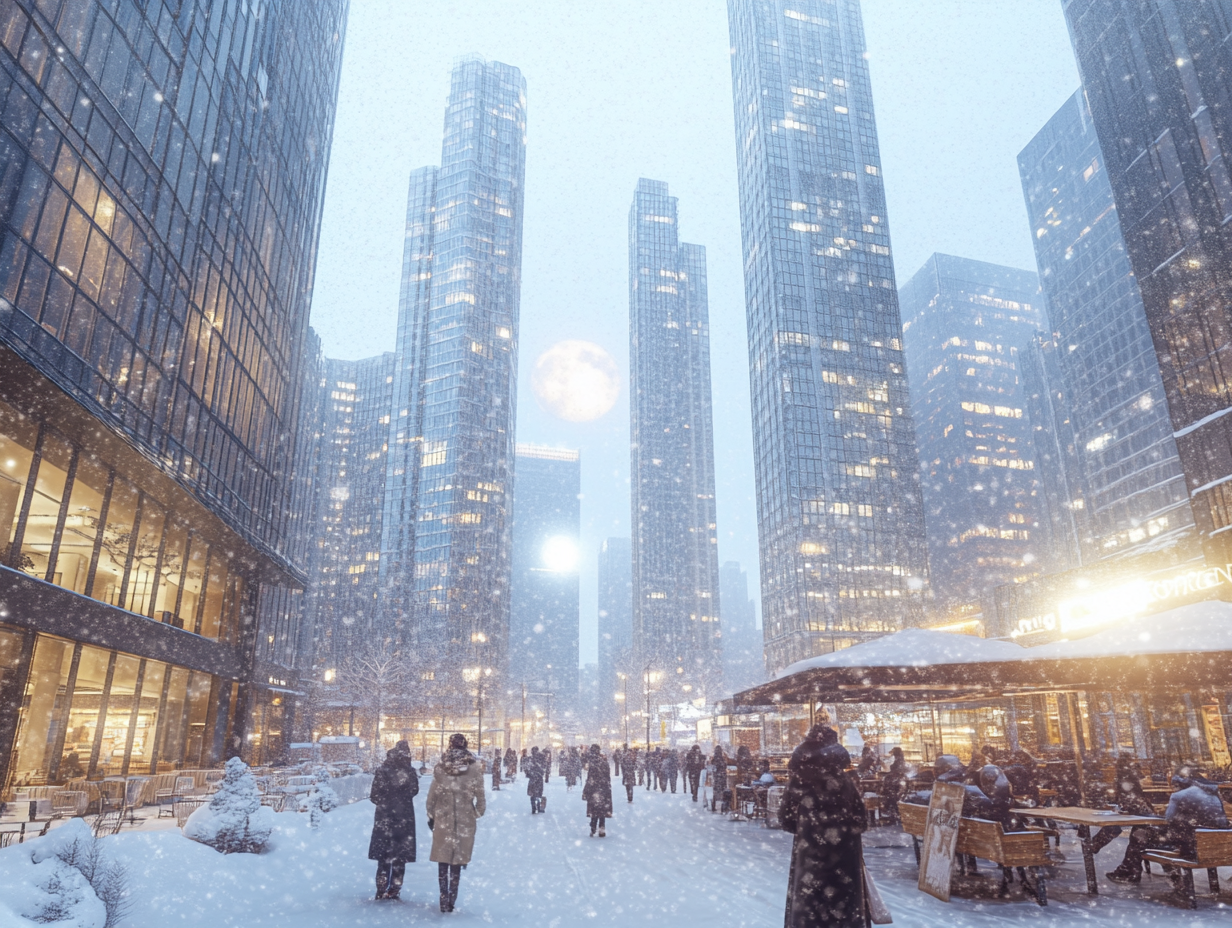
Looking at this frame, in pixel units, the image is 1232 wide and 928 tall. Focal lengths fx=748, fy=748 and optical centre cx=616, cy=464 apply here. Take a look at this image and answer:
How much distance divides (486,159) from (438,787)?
14888cm

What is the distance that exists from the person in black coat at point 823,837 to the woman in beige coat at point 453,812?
3.78 meters

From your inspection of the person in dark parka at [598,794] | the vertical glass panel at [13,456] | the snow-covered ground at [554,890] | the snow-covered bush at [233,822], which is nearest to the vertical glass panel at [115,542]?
the vertical glass panel at [13,456]

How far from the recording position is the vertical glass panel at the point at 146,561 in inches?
880

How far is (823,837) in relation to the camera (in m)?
5.89

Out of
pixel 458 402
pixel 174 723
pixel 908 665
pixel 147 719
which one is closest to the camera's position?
pixel 908 665

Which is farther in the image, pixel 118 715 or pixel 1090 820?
pixel 118 715

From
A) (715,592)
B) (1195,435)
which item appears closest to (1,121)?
(1195,435)

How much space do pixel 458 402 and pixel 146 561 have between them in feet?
340

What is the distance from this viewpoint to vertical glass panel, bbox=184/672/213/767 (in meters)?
26.7

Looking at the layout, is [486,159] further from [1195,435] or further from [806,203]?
[1195,435]

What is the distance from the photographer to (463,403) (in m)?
125

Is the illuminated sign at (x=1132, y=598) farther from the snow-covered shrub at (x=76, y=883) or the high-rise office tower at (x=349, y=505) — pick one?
the high-rise office tower at (x=349, y=505)

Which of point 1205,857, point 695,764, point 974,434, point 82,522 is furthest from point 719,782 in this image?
point 974,434

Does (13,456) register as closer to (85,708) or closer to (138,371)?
(138,371)
